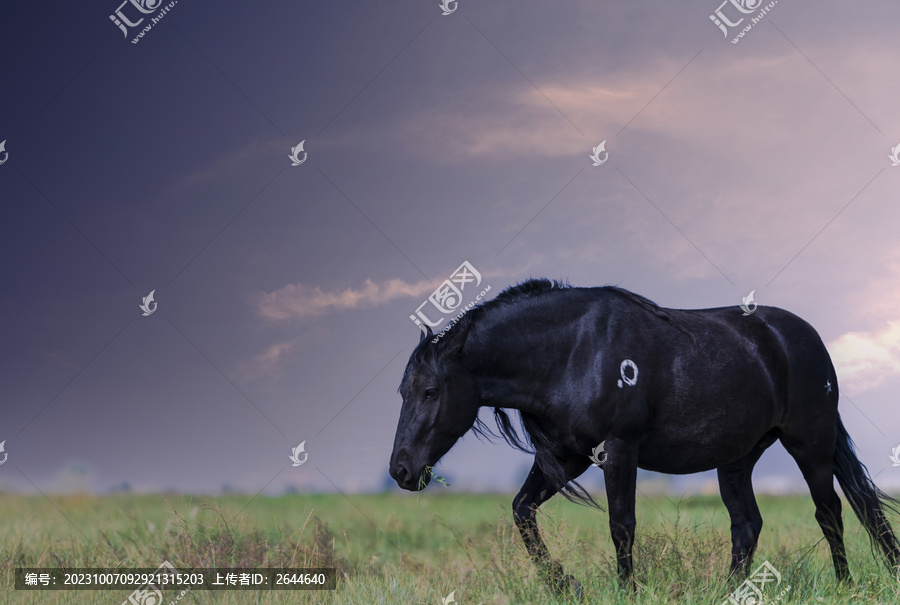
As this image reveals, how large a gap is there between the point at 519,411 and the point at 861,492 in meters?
3.91

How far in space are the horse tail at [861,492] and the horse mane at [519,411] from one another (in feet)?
8.05

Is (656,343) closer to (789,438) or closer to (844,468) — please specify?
(789,438)

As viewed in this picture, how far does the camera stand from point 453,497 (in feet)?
43.5

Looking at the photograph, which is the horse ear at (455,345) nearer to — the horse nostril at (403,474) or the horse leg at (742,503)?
the horse nostril at (403,474)

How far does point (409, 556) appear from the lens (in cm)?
813

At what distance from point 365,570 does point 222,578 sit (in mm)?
1426

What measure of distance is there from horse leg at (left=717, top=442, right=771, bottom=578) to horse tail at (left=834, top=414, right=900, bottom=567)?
960 mm

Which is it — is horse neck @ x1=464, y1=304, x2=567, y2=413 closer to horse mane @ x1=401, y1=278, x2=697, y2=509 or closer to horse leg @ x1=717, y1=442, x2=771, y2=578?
horse mane @ x1=401, y1=278, x2=697, y2=509

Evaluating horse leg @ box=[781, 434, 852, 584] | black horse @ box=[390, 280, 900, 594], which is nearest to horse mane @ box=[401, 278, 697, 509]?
black horse @ box=[390, 280, 900, 594]

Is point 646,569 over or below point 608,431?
below

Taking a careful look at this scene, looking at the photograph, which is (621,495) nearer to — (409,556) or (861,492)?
(409,556)

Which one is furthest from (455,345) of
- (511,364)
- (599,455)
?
(599,455)

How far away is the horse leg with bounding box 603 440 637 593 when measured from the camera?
6.39 m

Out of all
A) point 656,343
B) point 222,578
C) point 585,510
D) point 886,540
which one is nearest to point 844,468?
point 886,540
